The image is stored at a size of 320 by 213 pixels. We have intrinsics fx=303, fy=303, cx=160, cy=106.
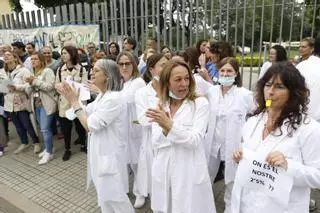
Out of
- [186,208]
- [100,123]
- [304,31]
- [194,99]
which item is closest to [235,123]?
[194,99]

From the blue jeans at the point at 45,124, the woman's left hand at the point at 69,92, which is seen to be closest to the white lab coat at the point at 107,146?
the woman's left hand at the point at 69,92

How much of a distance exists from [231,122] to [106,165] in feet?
4.48

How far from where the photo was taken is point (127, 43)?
6141 millimetres

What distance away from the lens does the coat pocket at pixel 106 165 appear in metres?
3.03

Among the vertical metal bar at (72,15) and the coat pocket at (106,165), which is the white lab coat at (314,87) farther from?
the vertical metal bar at (72,15)

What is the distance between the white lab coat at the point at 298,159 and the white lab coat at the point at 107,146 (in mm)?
1544

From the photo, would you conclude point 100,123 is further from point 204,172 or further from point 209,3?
point 209,3

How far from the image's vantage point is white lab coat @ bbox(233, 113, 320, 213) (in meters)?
1.67

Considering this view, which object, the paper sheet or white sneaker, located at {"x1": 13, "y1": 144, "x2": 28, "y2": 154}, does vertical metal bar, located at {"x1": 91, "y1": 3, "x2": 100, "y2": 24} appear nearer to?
the paper sheet

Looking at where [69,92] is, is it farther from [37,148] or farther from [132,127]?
[37,148]

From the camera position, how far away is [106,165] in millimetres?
3029

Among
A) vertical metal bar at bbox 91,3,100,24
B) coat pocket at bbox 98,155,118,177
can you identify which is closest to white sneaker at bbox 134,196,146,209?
coat pocket at bbox 98,155,118,177

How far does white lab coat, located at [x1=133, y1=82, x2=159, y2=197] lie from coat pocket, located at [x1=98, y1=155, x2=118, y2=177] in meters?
0.51

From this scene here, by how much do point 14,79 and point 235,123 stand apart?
4.15 m
